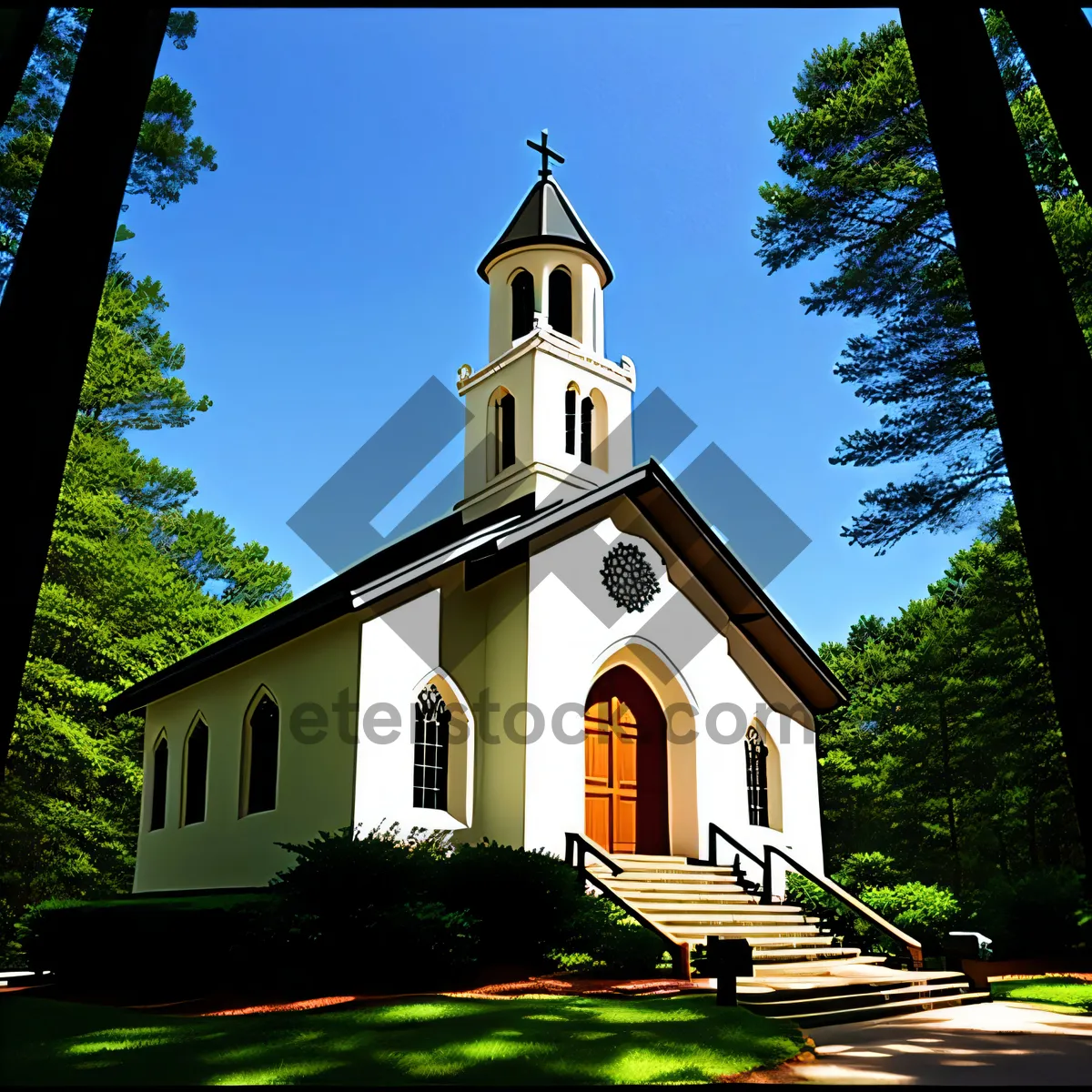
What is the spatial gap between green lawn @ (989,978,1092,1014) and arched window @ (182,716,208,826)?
13593mm

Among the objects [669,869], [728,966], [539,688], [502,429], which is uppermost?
[502,429]

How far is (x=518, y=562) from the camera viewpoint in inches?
647

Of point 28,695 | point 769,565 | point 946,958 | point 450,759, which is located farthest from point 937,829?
point 28,695

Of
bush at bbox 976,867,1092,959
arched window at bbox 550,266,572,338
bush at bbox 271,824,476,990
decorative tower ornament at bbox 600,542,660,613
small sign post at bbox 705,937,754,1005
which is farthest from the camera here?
arched window at bbox 550,266,572,338

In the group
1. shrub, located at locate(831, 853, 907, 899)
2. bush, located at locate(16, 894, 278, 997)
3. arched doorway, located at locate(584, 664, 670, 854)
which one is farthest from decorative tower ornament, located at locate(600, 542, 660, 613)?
shrub, located at locate(831, 853, 907, 899)

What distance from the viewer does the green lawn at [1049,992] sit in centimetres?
1208

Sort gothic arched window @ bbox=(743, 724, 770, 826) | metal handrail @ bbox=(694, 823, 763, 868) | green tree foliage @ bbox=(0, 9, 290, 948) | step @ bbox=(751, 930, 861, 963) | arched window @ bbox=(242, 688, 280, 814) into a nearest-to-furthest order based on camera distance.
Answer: step @ bbox=(751, 930, 861, 963)
arched window @ bbox=(242, 688, 280, 814)
metal handrail @ bbox=(694, 823, 763, 868)
gothic arched window @ bbox=(743, 724, 770, 826)
green tree foliage @ bbox=(0, 9, 290, 948)

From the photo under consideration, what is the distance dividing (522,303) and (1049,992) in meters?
15.8

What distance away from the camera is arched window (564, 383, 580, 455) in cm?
2103

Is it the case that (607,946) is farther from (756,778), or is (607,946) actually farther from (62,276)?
(62,276)

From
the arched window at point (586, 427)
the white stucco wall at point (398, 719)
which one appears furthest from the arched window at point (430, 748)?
the arched window at point (586, 427)

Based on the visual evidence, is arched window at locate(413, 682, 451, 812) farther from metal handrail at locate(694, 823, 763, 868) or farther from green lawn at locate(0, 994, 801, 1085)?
green lawn at locate(0, 994, 801, 1085)

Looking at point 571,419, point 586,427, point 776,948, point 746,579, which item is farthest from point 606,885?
point 586,427

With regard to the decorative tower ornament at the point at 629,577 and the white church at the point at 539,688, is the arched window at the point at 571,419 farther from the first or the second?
the decorative tower ornament at the point at 629,577
